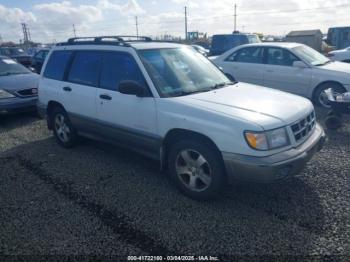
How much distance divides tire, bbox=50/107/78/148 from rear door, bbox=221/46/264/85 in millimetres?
5224

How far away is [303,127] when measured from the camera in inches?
137

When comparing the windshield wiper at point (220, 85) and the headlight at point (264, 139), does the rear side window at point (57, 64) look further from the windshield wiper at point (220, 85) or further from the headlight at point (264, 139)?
the headlight at point (264, 139)

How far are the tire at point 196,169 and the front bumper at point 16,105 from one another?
5.27m

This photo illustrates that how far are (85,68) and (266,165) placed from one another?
325cm

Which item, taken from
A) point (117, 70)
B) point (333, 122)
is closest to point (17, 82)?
point (117, 70)

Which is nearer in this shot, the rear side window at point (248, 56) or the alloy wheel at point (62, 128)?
the alloy wheel at point (62, 128)

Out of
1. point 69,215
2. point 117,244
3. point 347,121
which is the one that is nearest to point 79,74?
point 69,215

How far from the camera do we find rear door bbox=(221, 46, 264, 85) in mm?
8367

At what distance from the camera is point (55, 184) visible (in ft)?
13.7

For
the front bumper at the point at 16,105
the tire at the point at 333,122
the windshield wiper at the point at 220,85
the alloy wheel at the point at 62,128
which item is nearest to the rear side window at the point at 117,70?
the windshield wiper at the point at 220,85

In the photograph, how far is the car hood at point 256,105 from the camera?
3158 mm

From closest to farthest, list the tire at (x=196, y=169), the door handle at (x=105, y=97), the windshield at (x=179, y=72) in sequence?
the tire at (x=196, y=169)
the windshield at (x=179, y=72)
the door handle at (x=105, y=97)

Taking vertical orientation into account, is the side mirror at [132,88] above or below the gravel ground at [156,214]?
above

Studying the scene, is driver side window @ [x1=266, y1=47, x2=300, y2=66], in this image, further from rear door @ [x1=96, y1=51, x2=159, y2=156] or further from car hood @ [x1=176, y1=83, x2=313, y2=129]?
rear door @ [x1=96, y1=51, x2=159, y2=156]
